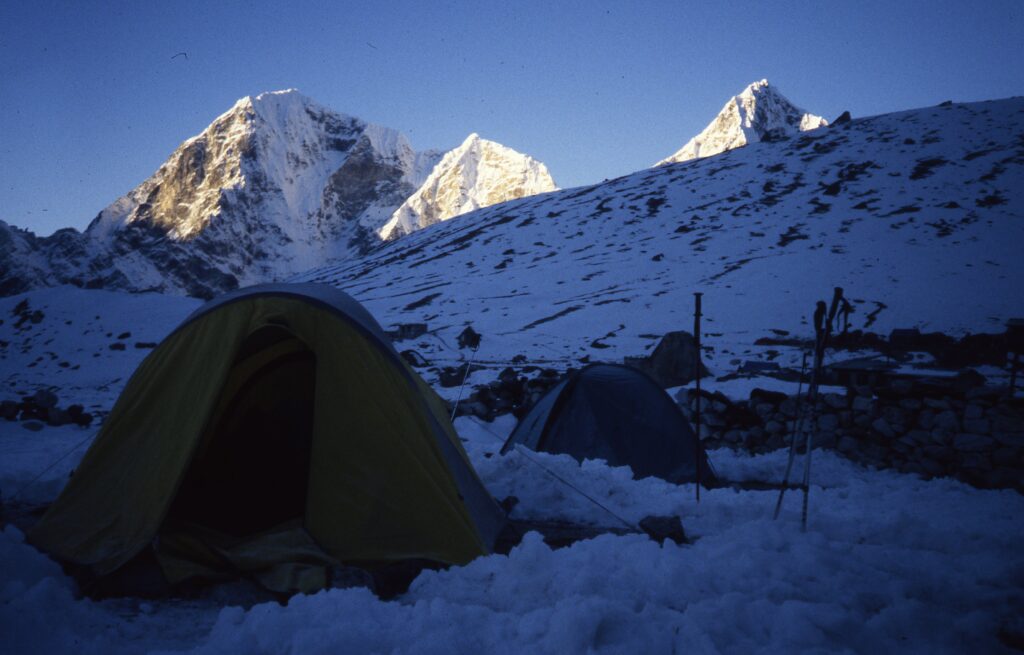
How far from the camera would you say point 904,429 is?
274 inches

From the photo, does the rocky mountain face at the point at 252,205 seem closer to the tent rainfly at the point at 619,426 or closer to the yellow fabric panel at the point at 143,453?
the tent rainfly at the point at 619,426

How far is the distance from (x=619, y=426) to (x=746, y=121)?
158 m

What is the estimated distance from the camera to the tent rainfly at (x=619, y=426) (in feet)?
22.0

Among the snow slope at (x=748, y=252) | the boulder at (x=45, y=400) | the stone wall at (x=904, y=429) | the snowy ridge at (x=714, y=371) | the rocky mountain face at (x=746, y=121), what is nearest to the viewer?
the snowy ridge at (x=714, y=371)

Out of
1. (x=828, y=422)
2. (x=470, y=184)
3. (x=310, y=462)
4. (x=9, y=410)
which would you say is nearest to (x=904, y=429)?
(x=828, y=422)

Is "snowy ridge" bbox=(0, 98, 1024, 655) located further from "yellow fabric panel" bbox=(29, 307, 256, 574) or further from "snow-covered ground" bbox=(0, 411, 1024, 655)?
"yellow fabric panel" bbox=(29, 307, 256, 574)

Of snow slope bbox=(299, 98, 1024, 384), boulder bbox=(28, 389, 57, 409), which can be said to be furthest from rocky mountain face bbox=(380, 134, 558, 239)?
boulder bbox=(28, 389, 57, 409)

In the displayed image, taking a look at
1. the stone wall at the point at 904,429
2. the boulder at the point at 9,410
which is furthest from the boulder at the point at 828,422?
the boulder at the point at 9,410

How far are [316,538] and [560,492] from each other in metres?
2.26

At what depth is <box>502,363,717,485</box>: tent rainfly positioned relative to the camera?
6.69 meters

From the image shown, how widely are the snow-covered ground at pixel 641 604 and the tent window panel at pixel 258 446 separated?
124 centimetres

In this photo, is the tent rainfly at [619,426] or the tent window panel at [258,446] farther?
the tent rainfly at [619,426]

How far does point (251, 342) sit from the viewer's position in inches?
196

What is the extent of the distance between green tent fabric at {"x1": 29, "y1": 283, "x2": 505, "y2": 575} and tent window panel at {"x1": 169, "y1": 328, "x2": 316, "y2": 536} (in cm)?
2
